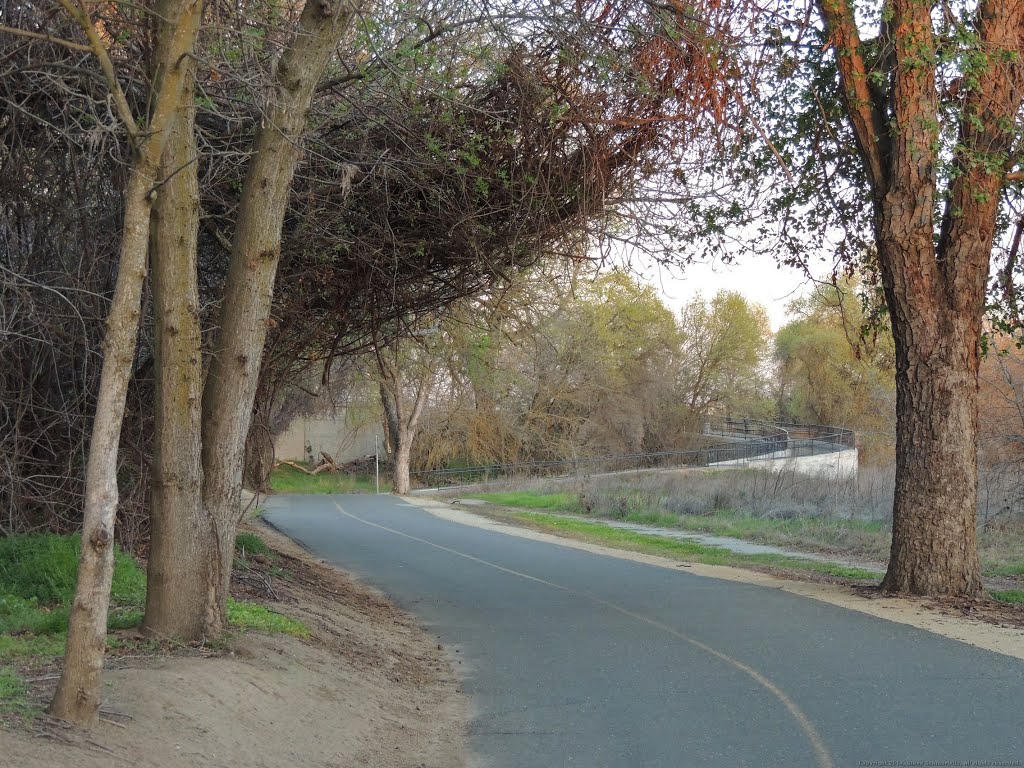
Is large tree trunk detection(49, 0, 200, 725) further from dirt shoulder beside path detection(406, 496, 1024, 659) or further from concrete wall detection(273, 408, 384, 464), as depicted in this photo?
concrete wall detection(273, 408, 384, 464)

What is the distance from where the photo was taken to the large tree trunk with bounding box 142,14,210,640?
302 inches

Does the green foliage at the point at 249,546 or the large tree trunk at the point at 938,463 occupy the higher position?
the large tree trunk at the point at 938,463

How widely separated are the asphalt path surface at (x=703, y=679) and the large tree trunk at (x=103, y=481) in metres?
2.61

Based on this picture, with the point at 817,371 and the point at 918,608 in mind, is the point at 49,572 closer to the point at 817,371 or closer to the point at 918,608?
the point at 918,608

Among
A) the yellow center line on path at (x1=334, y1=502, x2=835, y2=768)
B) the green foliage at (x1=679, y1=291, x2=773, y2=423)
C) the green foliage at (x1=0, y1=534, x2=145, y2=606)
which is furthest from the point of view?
the green foliage at (x1=679, y1=291, x2=773, y2=423)

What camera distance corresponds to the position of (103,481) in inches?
213

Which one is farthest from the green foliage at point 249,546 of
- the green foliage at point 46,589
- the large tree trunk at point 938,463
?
the large tree trunk at point 938,463

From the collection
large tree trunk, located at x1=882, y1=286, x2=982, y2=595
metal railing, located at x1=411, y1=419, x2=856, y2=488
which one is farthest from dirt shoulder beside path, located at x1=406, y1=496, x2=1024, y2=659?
metal railing, located at x1=411, y1=419, x2=856, y2=488

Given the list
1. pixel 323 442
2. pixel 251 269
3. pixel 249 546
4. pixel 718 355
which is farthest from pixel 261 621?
pixel 323 442

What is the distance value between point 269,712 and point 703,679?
12.4ft

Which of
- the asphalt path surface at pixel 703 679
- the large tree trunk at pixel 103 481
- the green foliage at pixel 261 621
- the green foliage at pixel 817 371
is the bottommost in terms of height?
the asphalt path surface at pixel 703 679

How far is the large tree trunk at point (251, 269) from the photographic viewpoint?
823 centimetres

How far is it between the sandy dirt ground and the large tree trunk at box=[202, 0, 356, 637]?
1.07 metres

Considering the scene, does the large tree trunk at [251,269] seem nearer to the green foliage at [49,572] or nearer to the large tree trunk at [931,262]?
the green foliage at [49,572]
